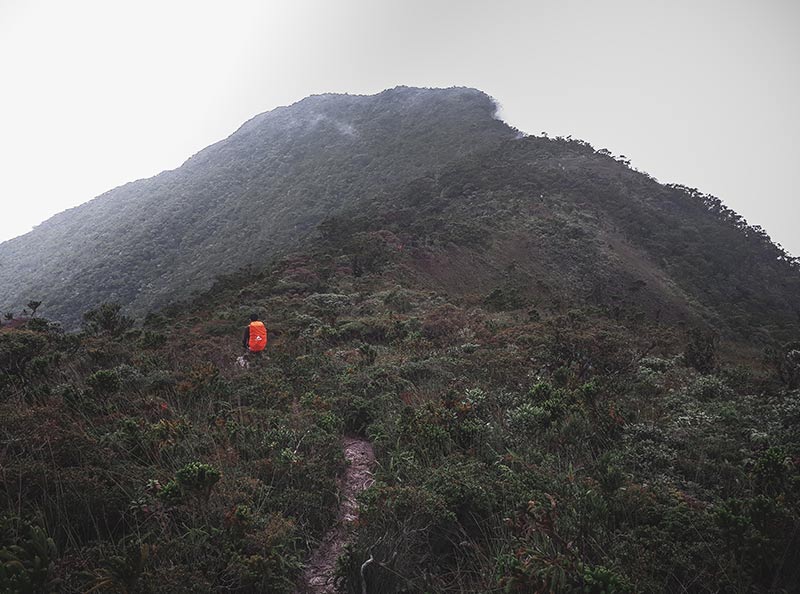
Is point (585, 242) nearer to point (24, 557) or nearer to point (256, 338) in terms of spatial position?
point (256, 338)

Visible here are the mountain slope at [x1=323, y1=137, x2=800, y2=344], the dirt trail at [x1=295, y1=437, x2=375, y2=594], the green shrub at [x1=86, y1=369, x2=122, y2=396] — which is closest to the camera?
the dirt trail at [x1=295, y1=437, x2=375, y2=594]

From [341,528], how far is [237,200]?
47296 millimetres

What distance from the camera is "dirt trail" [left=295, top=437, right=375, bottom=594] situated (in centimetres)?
342

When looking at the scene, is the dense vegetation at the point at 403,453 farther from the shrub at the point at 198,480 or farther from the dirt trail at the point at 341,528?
the dirt trail at the point at 341,528

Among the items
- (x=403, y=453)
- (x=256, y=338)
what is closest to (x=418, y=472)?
(x=403, y=453)

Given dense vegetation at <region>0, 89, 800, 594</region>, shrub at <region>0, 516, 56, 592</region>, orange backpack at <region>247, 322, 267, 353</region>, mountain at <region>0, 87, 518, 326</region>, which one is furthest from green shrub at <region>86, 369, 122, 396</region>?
mountain at <region>0, 87, 518, 326</region>

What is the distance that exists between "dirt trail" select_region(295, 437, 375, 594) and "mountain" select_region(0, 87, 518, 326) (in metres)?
26.9

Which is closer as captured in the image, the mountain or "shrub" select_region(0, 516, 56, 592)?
"shrub" select_region(0, 516, 56, 592)

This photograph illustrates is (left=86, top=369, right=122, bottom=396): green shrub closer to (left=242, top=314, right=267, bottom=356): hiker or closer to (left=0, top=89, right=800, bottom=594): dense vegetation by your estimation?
(left=0, top=89, right=800, bottom=594): dense vegetation

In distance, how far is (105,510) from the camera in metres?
3.47

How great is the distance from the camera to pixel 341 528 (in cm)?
410

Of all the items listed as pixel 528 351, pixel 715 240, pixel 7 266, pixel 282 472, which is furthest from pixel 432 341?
pixel 7 266

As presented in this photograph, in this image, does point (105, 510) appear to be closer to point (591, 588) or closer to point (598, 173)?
point (591, 588)

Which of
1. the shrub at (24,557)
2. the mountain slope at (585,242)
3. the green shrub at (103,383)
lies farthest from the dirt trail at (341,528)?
the mountain slope at (585,242)
